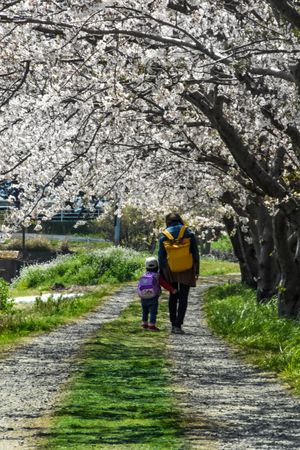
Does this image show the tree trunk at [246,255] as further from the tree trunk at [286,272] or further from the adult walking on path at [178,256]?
the adult walking on path at [178,256]

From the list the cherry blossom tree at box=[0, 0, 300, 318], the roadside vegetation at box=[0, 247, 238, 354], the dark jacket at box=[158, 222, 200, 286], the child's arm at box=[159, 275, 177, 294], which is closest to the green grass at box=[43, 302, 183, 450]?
the child's arm at box=[159, 275, 177, 294]

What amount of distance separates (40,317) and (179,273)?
5.01 metres

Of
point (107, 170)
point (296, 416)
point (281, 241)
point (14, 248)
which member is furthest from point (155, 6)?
point (14, 248)

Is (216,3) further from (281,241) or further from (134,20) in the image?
(281,241)

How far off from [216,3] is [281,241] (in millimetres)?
7308

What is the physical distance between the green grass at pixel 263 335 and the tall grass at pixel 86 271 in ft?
61.8

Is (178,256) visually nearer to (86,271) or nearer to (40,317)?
(40,317)

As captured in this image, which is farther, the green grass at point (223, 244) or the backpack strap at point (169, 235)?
the green grass at point (223, 244)

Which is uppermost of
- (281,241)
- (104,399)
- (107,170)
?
(107,170)

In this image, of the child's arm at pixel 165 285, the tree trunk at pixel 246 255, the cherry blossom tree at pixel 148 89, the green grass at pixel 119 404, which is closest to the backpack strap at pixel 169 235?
the child's arm at pixel 165 285

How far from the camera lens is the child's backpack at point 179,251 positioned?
17625mm

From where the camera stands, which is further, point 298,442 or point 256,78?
point 256,78

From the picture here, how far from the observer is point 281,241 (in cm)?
1955

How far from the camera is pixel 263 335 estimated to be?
17328mm
